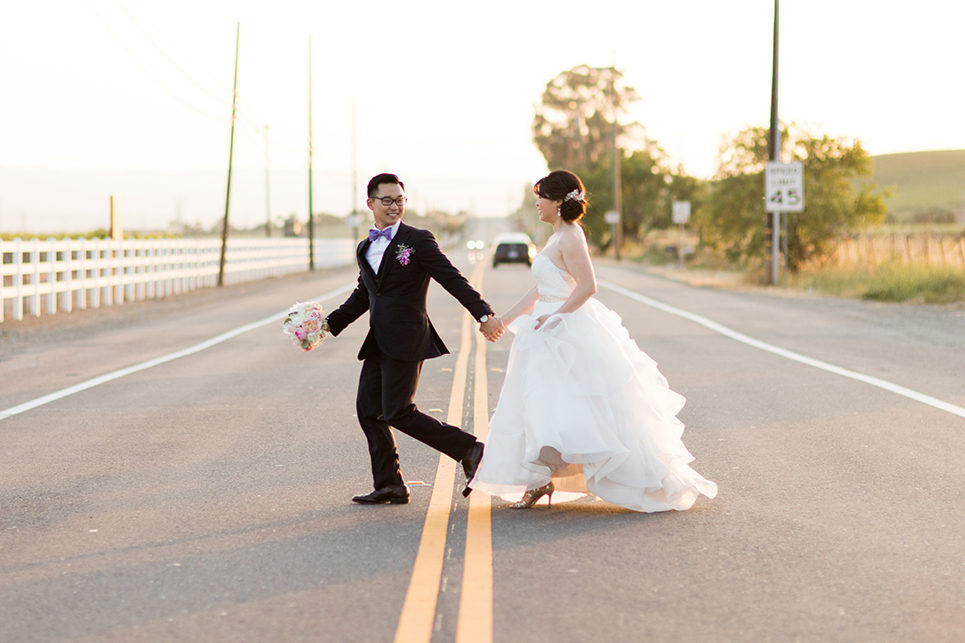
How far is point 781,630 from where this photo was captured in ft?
14.7

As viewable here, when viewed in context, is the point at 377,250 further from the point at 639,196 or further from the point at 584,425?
the point at 639,196

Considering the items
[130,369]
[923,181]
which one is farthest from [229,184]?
[923,181]

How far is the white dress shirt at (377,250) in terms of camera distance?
654cm

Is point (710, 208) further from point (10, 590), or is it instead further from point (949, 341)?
point (10, 590)

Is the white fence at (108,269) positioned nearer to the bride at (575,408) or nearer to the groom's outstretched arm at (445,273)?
the groom's outstretched arm at (445,273)

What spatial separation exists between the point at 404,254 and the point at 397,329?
1.32 feet

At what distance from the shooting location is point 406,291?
6562 mm

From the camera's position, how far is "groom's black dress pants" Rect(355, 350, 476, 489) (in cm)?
657

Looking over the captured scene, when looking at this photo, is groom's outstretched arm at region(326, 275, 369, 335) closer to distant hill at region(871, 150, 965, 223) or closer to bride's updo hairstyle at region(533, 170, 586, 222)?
bride's updo hairstyle at region(533, 170, 586, 222)

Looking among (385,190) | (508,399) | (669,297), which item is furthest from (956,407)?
(669,297)

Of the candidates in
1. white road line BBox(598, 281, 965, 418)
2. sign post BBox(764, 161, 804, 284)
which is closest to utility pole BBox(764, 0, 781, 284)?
sign post BBox(764, 161, 804, 284)

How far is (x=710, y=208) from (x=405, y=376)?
1340 inches

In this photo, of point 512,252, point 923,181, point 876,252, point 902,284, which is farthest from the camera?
point 923,181

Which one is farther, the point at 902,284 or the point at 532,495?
the point at 902,284
